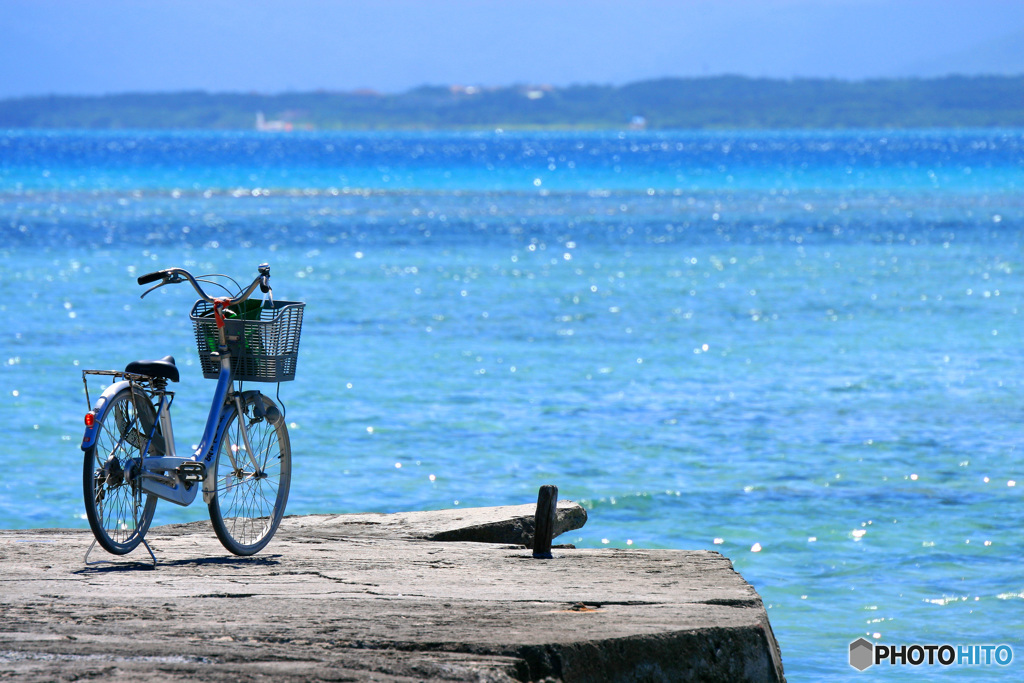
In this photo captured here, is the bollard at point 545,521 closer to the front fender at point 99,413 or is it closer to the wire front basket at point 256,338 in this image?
the wire front basket at point 256,338

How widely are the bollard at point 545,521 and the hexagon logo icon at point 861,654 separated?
2227 mm

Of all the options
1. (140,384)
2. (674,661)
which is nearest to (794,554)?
(674,661)

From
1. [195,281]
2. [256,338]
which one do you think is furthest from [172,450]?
[195,281]

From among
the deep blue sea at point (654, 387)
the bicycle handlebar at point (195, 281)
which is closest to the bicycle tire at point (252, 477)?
the bicycle handlebar at point (195, 281)

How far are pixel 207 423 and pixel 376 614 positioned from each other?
132 centimetres

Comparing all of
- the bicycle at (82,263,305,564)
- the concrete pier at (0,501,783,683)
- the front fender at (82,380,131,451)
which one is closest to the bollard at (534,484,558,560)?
the concrete pier at (0,501,783,683)

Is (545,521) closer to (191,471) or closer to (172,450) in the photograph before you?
(191,471)

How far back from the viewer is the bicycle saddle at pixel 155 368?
18.9 ft

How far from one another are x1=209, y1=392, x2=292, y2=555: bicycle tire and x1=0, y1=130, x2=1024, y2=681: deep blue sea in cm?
324

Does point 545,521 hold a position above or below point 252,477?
below

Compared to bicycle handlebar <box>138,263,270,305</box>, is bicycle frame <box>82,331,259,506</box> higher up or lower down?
lower down

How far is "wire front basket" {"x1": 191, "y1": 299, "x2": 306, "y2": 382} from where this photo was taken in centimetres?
575

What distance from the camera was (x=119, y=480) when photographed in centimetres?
570

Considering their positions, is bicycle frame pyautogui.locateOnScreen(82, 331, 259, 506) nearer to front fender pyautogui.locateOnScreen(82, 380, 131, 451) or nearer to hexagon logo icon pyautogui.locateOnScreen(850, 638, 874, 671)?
front fender pyautogui.locateOnScreen(82, 380, 131, 451)
